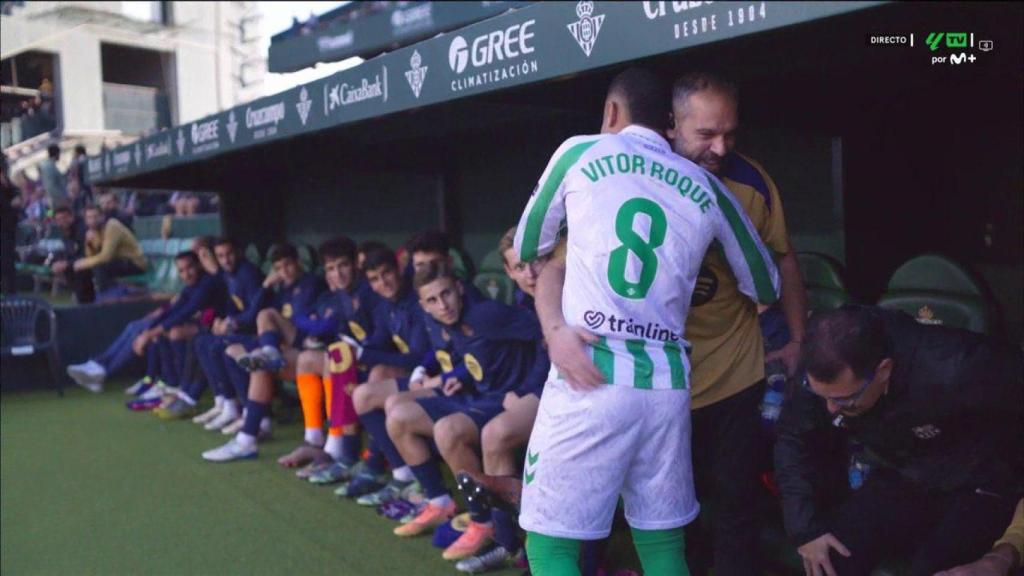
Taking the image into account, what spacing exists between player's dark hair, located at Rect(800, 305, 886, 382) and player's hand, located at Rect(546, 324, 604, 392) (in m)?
0.53

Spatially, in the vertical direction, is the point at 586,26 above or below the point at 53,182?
below

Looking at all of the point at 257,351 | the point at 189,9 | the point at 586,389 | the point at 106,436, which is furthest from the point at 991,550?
the point at 189,9

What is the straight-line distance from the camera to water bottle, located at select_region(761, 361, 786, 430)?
8.62ft

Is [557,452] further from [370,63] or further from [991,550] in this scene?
[370,63]

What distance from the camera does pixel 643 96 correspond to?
72.5 inches

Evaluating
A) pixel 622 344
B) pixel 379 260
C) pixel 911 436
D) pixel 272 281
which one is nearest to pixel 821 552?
pixel 911 436

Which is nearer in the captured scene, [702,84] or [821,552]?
[702,84]

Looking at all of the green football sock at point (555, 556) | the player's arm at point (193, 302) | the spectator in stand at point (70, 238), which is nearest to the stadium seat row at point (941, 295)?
the green football sock at point (555, 556)

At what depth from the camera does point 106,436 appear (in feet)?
18.1

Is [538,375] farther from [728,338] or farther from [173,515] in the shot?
[173,515]

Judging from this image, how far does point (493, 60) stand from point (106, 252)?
6.40 meters

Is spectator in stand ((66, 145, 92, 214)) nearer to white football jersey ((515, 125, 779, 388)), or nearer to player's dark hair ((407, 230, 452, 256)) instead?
player's dark hair ((407, 230, 452, 256))

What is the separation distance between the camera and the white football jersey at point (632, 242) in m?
1.72

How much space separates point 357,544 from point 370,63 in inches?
77.2
